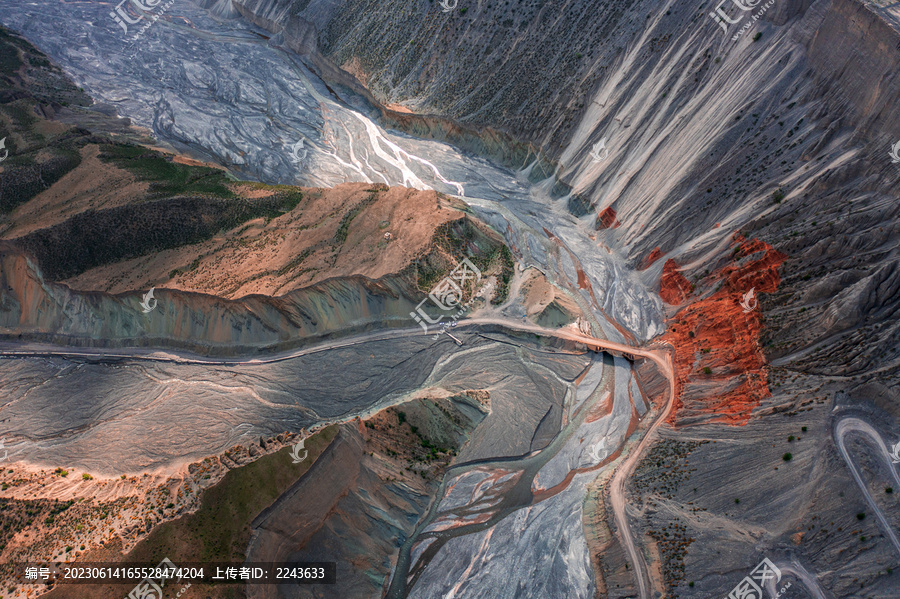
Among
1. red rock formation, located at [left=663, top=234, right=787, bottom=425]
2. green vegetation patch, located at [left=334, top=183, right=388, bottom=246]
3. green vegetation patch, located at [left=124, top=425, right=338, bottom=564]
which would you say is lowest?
green vegetation patch, located at [left=124, top=425, right=338, bottom=564]

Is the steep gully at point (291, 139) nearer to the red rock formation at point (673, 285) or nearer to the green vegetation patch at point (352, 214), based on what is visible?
the red rock formation at point (673, 285)

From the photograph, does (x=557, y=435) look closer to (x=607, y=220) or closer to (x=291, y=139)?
(x=607, y=220)

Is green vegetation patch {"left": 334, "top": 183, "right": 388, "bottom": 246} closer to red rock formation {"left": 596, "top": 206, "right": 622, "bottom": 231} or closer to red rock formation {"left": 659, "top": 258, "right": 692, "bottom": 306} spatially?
red rock formation {"left": 596, "top": 206, "right": 622, "bottom": 231}

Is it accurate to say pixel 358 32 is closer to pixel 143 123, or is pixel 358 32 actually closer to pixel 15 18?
pixel 143 123

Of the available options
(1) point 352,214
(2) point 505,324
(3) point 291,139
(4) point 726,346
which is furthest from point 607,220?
(3) point 291,139

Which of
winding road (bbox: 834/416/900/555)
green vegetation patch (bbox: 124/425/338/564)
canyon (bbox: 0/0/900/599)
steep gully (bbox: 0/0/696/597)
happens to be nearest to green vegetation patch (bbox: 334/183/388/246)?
canyon (bbox: 0/0/900/599)

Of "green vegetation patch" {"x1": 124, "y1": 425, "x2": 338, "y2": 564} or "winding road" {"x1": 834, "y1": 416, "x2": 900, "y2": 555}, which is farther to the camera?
"green vegetation patch" {"x1": 124, "y1": 425, "x2": 338, "y2": 564}
